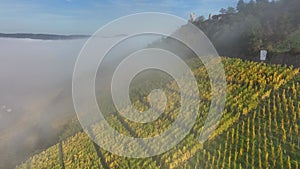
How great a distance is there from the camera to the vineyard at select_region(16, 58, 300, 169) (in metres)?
9.41

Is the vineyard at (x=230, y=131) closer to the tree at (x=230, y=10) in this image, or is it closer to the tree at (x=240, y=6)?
the tree at (x=240, y=6)

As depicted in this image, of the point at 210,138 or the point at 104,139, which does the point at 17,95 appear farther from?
the point at 210,138

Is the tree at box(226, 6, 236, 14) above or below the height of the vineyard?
above

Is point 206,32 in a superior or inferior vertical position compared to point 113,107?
superior

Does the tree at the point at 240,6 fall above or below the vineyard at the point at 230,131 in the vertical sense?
above

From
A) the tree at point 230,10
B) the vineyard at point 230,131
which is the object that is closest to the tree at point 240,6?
the tree at point 230,10

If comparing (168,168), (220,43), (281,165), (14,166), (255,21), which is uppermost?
(255,21)

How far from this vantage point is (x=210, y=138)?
10547 mm

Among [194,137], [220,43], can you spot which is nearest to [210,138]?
[194,137]

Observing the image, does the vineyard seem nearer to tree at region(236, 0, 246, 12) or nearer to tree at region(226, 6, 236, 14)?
tree at region(236, 0, 246, 12)

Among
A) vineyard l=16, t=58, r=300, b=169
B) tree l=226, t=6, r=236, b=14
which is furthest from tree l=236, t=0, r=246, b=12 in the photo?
vineyard l=16, t=58, r=300, b=169

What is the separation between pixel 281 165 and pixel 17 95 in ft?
77.0

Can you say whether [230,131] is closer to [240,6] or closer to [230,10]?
[240,6]

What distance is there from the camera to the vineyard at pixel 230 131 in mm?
9406
